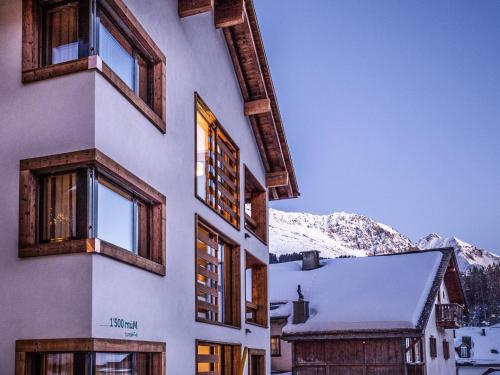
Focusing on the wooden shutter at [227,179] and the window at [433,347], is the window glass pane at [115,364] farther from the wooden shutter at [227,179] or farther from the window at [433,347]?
the window at [433,347]

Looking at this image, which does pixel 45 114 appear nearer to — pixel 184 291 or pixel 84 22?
pixel 84 22

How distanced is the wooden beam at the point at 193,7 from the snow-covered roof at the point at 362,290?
51.6 ft

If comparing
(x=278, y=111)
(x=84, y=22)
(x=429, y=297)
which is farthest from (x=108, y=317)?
(x=429, y=297)

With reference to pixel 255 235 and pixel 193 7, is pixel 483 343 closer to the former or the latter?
pixel 255 235

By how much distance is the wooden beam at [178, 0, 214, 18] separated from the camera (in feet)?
41.2

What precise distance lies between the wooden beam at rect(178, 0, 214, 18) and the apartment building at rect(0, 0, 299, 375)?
3 cm

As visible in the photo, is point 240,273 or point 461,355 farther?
Answer: point 461,355

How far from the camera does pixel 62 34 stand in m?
9.52

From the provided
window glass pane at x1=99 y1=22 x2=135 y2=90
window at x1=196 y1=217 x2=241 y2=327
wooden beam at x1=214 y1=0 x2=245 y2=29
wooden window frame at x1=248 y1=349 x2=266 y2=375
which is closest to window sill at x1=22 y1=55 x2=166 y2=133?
window glass pane at x1=99 y1=22 x2=135 y2=90

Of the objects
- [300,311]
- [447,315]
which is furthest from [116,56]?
[447,315]

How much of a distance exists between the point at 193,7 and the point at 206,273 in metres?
4.89

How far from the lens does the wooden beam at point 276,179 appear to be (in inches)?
755

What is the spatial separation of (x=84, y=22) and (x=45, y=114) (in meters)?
1.29

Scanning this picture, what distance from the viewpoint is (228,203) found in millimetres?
15703
